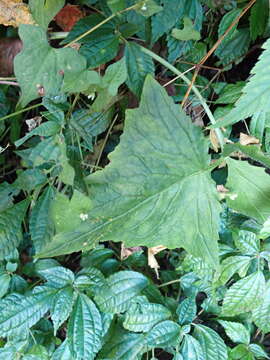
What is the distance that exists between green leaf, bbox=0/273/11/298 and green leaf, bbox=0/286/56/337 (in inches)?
1.0

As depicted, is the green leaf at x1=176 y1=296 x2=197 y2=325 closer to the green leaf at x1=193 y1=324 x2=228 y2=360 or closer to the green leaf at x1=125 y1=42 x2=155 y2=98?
the green leaf at x1=193 y1=324 x2=228 y2=360

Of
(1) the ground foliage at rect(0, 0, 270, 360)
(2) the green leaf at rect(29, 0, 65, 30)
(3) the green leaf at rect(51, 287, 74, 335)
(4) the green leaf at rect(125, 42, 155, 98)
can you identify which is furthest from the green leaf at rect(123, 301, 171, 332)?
(2) the green leaf at rect(29, 0, 65, 30)

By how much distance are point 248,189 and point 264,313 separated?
0.86 ft

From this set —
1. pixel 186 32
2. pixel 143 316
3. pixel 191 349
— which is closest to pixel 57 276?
pixel 143 316

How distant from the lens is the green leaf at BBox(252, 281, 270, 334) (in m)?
0.72

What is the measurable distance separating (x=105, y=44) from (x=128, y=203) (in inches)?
10.0

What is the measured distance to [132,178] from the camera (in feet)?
1.86

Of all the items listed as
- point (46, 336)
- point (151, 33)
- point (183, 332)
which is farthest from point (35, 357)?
point (151, 33)

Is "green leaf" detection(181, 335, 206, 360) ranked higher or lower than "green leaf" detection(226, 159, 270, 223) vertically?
lower

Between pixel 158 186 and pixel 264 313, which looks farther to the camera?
pixel 264 313

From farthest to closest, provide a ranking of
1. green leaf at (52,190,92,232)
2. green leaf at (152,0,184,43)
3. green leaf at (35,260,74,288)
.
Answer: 1. green leaf at (35,260,74,288)
2. green leaf at (152,0,184,43)
3. green leaf at (52,190,92,232)

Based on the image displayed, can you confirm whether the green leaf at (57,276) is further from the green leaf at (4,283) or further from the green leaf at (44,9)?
the green leaf at (44,9)

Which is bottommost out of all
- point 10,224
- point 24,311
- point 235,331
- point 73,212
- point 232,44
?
point 235,331

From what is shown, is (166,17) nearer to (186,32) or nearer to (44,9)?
(186,32)
